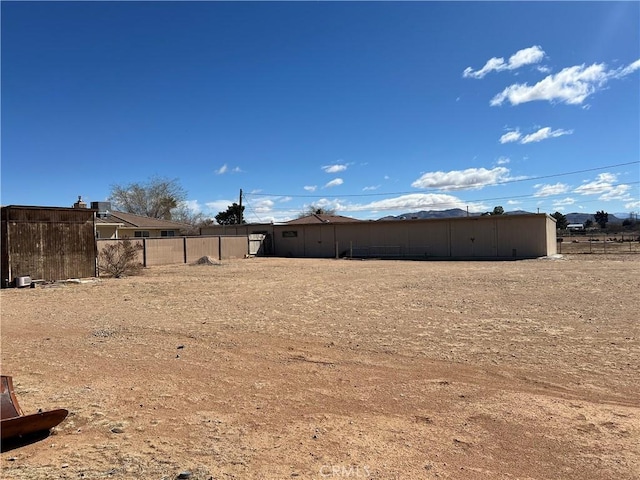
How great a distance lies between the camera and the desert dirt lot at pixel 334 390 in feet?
11.4

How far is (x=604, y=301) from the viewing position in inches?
420

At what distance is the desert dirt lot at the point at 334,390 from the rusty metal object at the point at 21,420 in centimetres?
14

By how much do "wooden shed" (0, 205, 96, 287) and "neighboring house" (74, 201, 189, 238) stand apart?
15372 millimetres

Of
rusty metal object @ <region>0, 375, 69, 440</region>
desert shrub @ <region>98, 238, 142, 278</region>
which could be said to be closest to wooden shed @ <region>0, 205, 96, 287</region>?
desert shrub @ <region>98, 238, 142, 278</region>

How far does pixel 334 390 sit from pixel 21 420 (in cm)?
293

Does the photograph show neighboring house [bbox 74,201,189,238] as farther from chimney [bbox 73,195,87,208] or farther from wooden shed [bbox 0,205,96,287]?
wooden shed [bbox 0,205,96,287]

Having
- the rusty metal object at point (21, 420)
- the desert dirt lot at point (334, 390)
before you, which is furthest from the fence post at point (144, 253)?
the rusty metal object at point (21, 420)

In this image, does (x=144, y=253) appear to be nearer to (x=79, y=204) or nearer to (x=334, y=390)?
(x=79, y=204)

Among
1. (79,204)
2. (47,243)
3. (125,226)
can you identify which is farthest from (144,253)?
(125,226)

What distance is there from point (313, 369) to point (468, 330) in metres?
→ 3.33

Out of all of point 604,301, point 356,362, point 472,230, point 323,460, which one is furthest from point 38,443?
point 472,230

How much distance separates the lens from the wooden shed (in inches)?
646

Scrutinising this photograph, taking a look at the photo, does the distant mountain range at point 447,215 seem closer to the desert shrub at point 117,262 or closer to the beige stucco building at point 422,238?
the beige stucco building at point 422,238

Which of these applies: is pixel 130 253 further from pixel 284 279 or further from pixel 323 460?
→ pixel 323 460
